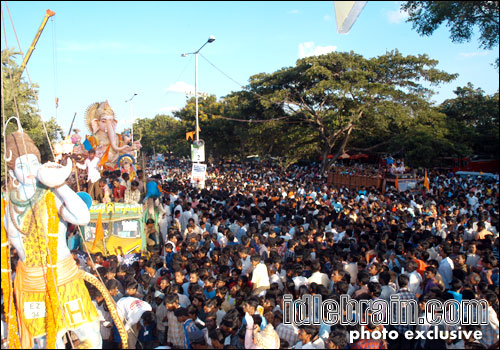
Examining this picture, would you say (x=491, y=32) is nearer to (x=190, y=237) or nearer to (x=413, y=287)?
(x=413, y=287)

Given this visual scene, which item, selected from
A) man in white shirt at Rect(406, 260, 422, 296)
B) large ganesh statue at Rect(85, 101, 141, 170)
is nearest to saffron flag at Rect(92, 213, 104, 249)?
large ganesh statue at Rect(85, 101, 141, 170)

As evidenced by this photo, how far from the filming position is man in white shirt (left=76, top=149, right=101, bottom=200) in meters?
9.11

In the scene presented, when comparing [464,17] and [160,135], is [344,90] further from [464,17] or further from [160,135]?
[160,135]

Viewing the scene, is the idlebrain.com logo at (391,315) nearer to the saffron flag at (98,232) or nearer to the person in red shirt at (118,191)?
the saffron flag at (98,232)

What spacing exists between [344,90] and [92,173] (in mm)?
15313

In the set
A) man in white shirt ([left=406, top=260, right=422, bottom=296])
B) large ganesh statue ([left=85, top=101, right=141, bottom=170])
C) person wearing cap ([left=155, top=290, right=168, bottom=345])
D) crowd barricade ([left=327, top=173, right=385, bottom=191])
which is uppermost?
large ganesh statue ([left=85, top=101, right=141, bottom=170])

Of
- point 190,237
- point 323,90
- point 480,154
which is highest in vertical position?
point 323,90

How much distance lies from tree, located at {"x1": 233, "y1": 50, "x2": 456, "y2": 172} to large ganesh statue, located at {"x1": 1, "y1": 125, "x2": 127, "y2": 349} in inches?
737

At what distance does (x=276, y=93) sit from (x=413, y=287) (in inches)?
741

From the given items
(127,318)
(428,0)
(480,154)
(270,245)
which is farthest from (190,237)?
(480,154)

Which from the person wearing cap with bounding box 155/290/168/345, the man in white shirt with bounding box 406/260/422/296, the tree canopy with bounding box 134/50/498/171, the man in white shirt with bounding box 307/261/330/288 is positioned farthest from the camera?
the tree canopy with bounding box 134/50/498/171

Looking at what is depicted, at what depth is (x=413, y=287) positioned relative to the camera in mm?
5250

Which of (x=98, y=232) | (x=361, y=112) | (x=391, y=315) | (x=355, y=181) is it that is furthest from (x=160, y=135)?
(x=391, y=315)

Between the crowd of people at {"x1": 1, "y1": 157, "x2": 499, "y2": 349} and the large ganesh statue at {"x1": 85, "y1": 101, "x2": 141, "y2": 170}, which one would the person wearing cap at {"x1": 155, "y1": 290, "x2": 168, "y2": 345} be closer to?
the crowd of people at {"x1": 1, "y1": 157, "x2": 499, "y2": 349}
